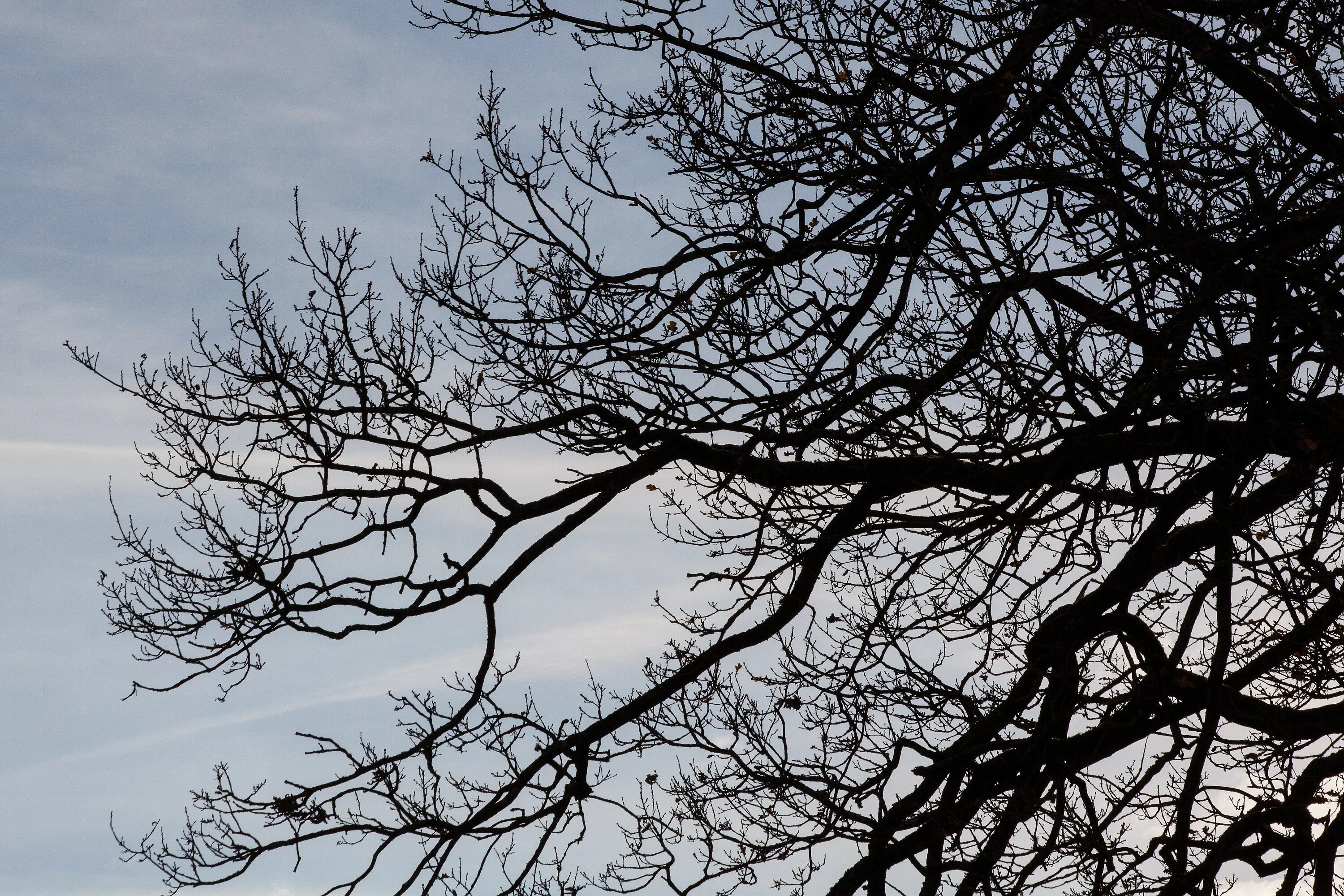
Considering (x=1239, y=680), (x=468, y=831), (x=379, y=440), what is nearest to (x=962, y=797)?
(x=1239, y=680)

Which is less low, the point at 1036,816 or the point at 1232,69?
the point at 1232,69

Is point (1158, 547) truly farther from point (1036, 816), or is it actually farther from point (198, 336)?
point (198, 336)

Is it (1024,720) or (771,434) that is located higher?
(771,434)

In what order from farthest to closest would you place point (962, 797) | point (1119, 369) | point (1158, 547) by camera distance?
1. point (962, 797)
2. point (1158, 547)
3. point (1119, 369)

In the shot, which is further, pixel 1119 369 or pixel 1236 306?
pixel 1119 369

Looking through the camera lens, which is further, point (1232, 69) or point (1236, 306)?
point (1232, 69)

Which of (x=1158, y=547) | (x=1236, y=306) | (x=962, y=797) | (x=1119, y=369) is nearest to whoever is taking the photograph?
(x=1236, y=306)

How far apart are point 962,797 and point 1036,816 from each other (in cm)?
38

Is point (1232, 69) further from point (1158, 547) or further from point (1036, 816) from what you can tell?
point (1036, 816)

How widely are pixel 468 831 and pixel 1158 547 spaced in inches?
151

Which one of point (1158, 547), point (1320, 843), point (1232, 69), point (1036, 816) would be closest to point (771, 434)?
point (1158, 547)

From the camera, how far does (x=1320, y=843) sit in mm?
5652

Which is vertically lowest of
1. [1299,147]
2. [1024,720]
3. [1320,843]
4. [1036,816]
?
[1320,843]

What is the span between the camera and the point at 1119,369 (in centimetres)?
541
